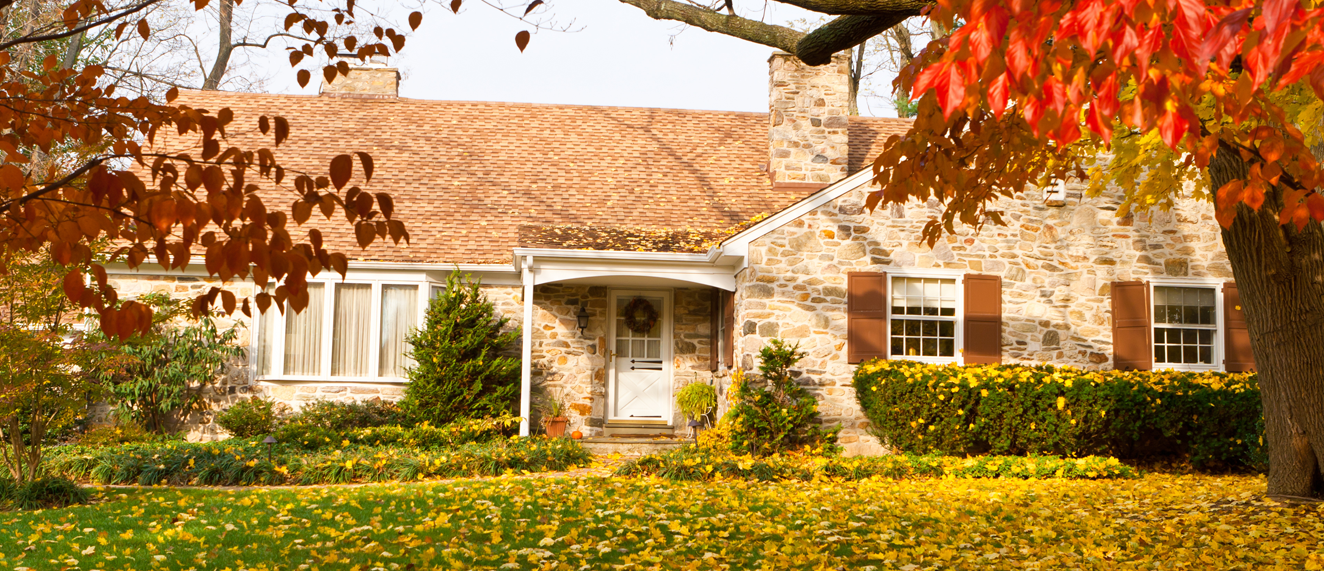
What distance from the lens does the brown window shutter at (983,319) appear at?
10.5 m

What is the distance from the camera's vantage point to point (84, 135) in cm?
350

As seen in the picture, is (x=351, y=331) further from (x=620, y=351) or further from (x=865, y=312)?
(x=865, y=312)

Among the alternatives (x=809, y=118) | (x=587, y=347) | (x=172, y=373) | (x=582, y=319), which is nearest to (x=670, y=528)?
(x=582, y=319)

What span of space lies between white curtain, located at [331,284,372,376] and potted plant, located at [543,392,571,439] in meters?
2.38

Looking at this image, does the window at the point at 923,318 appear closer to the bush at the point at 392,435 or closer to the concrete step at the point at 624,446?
the concrete step at the point at 624,446

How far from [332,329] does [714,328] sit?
5007 millimetres

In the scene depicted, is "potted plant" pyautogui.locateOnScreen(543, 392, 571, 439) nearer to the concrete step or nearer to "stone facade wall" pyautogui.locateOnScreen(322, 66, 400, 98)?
the concrete step

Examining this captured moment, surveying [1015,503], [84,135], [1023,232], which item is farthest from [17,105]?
[1023,232]

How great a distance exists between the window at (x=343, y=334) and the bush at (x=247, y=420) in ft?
2.03

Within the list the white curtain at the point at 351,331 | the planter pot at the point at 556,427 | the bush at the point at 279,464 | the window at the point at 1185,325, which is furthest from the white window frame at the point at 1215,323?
the white curtain at the point at 351,331

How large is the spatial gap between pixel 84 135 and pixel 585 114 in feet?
39.8

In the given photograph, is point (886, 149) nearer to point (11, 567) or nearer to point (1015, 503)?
point (1015, 503)

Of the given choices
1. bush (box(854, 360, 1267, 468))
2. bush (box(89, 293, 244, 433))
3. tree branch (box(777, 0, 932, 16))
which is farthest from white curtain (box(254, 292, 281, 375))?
tree branch (box(777, 0, 932, 16))

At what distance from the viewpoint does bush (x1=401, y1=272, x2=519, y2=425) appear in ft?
35.3
